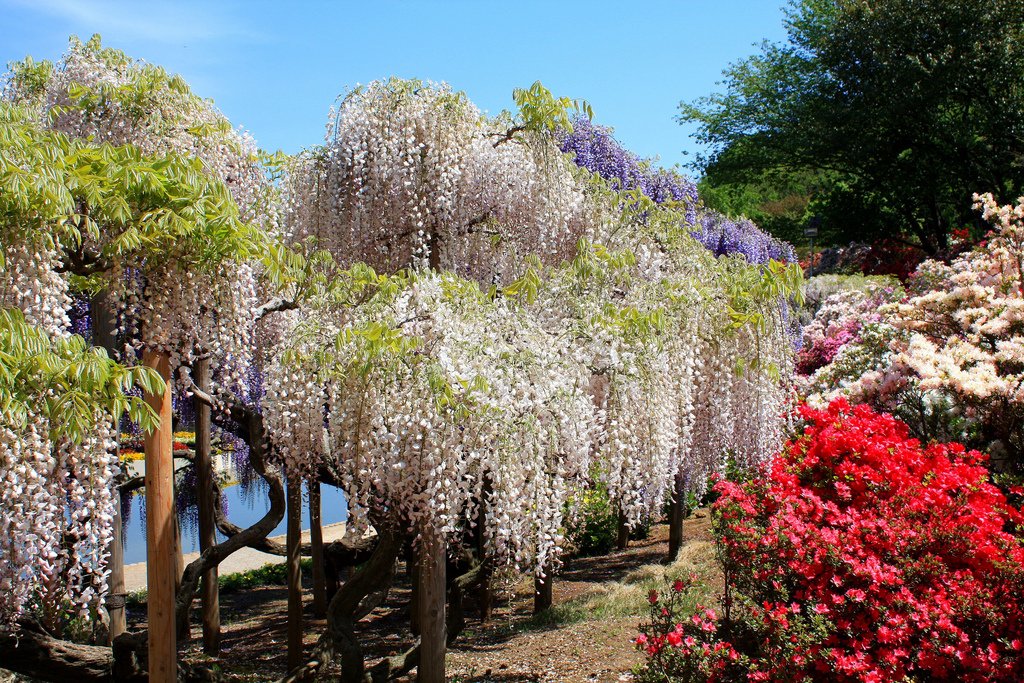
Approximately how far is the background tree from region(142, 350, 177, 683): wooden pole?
15941mm

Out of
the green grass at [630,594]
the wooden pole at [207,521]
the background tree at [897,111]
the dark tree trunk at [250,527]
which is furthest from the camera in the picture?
the background tree at [897,111]

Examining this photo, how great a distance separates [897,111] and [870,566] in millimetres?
17149

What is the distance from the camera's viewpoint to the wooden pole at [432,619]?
584 centimetres

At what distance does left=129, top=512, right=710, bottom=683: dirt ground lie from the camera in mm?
6723

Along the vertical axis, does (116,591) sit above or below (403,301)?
below

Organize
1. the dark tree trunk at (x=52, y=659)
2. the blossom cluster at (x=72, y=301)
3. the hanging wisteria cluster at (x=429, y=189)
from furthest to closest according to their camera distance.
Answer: the hanging wisteria cluster at (x=429, y=189)
the dark tree trunk at (x=52, y=659)
the blossom cluster at (x=72, y=301)

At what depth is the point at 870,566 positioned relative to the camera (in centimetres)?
478

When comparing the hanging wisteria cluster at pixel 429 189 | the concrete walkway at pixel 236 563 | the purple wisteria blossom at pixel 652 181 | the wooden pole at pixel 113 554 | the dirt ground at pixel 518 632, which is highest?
the purple wisteria blossom at pixel 652 181

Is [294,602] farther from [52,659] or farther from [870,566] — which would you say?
[870,566]

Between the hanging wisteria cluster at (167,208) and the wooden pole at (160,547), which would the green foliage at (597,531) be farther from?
the wooden pole at (160,547)

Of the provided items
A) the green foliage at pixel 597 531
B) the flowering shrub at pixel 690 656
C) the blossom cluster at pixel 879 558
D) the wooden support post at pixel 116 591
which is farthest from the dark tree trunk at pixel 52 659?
the green foliage at pixel 597 531

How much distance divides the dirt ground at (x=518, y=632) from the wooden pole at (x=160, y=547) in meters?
1.77

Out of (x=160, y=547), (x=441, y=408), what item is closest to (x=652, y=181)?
(x=441, y=408)

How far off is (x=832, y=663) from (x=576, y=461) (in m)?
1.81
